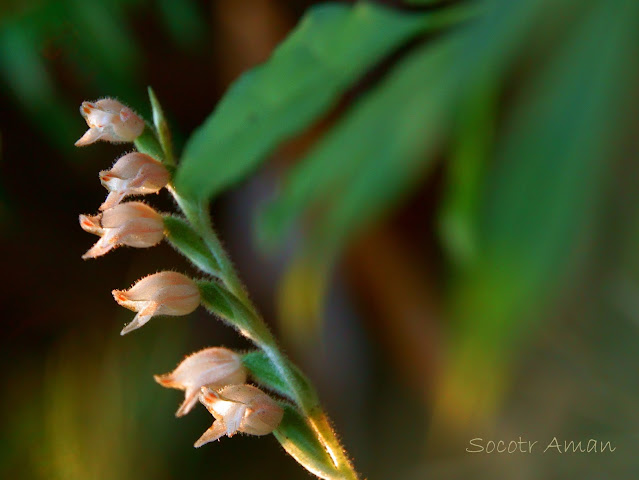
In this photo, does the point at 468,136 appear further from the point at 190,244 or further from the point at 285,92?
the point at 190,244

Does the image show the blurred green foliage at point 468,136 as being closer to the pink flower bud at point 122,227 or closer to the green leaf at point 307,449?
the pink flower bud at point 122,227

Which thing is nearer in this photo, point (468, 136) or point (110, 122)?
point (110, 122)

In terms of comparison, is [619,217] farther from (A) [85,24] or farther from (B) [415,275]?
(A) [85,24]

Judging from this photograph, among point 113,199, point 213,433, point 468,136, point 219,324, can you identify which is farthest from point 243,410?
point 219,324

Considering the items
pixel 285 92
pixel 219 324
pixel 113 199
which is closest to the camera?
pixel 113 199

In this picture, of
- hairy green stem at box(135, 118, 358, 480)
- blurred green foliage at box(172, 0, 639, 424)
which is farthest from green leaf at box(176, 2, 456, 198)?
hairy green stem at box(135, 118, 358, 480)
